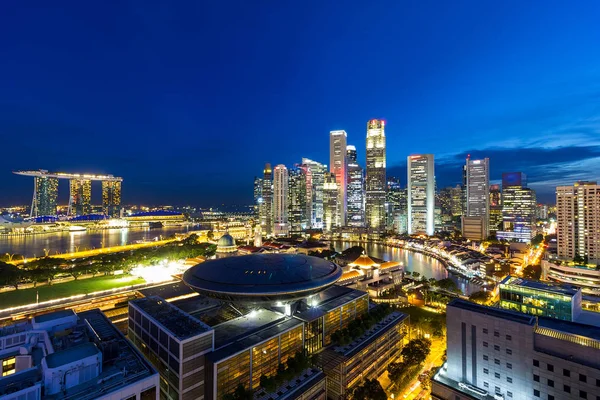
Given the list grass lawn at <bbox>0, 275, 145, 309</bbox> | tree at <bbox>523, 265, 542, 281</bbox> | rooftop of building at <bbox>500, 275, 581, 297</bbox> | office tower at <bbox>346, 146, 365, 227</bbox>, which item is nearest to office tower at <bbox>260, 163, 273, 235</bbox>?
office tower at <bbox>346, 146, 365, 227</bbox>

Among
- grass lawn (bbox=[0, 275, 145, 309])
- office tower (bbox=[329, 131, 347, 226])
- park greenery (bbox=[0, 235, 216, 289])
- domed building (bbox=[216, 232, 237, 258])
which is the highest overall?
office tower (bbox=[329, 131, 347, 226])

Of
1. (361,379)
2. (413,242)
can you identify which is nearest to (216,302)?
(361,379)

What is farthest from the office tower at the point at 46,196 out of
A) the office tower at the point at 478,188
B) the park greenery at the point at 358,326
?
the office tower at the point at 478,188

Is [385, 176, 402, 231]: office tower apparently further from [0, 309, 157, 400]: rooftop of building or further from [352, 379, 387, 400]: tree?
[0, 309, 157, 400]: rooftop of building

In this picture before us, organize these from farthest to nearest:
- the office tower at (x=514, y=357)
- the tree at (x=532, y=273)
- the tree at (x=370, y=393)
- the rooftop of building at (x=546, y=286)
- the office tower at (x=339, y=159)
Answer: the office tower at (x=339, y=159), the tree at (x=532, y=273), the rooftop of building at (x=546, y=286), the tree at (x=370, y=393), the office tower at (x=514, y=357)

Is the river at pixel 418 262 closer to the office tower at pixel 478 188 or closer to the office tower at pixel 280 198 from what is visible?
the office tower at pixel 280 198

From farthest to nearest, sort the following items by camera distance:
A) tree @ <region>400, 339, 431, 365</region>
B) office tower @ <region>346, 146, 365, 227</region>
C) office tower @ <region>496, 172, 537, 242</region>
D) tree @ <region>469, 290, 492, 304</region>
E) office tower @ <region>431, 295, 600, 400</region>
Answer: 1. office tower @ <region>346, 146, 365, 227</region>
2. office tower @ <region>496, 172, 537, 242</region>
3. tree @ <region>469, 290, 492, 304</region>
4. tree @ <region>400, 339, 431, 365</region>
5. office tower @ <region>431, 295, 600, 400</region>

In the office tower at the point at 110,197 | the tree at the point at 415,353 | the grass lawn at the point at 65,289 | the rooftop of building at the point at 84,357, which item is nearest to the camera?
the rooftop of building at the point at 84,357

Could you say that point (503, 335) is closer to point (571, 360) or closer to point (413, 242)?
point (571, 360)
